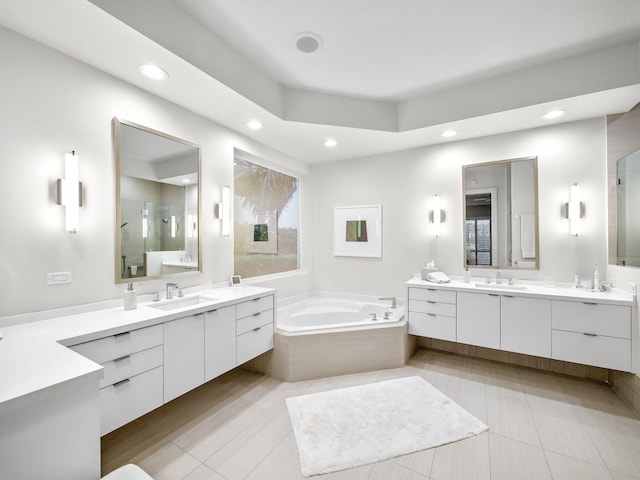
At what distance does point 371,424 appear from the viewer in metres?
2.03

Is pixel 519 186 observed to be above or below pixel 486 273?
above

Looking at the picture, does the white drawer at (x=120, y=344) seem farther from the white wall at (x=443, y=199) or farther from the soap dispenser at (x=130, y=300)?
the white wall at (x=443, y=199)

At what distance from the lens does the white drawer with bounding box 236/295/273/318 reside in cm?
242

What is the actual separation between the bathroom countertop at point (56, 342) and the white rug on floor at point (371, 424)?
1.08 meters

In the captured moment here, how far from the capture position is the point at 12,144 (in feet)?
5.34

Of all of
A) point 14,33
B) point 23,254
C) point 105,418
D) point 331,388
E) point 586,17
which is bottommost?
point 331,388

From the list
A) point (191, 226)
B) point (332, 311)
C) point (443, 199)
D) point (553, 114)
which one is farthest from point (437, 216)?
point (191, 226)

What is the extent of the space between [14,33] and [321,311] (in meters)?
3.48

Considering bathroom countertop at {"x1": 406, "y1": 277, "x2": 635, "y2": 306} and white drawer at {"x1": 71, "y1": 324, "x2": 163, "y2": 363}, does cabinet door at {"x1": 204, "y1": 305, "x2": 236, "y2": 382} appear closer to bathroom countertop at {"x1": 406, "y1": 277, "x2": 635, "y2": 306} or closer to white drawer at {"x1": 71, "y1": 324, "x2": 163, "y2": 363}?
white drawer at {"x1": 71, "y1": 324, "x2": 163, "y2": 363}

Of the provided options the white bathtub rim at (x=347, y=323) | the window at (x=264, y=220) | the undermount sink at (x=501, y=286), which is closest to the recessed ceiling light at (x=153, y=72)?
the window at (x=264, y=220)

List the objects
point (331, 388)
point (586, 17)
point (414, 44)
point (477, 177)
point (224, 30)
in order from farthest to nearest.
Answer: point (477, 177) < point (331, 388) < point (414, 44) < point (224, 30) < point (586, 17)

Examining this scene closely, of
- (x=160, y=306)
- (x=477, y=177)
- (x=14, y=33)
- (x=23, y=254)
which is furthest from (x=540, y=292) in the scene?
(x=14, y=33)

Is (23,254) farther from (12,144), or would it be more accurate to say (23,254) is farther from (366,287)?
(366,287)

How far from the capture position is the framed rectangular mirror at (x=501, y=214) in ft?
9.82
